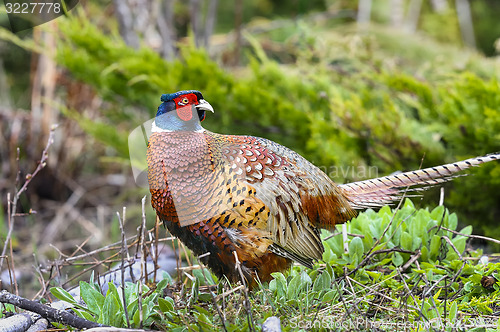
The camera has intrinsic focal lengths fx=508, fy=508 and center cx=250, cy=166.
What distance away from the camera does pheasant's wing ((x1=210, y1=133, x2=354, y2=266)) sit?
246cm

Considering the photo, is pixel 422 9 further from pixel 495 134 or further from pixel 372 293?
pixel 372 293

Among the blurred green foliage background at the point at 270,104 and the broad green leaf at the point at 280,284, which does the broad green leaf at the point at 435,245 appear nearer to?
the blurred green foliage background at the point at 270,104

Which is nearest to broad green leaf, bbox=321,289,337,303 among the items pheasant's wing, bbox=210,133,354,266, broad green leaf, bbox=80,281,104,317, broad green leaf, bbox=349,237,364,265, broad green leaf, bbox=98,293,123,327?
pheasant's wing, bbox=210,133,354,266

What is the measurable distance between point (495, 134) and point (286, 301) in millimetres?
2166

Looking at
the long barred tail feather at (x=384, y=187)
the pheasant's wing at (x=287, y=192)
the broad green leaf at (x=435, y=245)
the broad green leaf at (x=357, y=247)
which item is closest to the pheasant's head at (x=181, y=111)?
the pheasant's wing at (x=287, y=192)

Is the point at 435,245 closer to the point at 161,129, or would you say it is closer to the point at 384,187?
the point at 384,187

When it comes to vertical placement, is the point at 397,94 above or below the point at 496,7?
below

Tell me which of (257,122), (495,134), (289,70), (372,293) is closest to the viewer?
(372,293)

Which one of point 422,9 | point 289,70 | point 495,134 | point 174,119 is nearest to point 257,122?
point 289,70

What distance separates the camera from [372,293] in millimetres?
2467

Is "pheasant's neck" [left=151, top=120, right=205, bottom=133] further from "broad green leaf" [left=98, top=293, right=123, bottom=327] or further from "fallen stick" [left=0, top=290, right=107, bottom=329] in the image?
"fallen stick" [left=0, top=290, right=107, bottom=329]

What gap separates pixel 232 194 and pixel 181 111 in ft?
1.47

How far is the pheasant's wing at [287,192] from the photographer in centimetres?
246

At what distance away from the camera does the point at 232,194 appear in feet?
7.77
